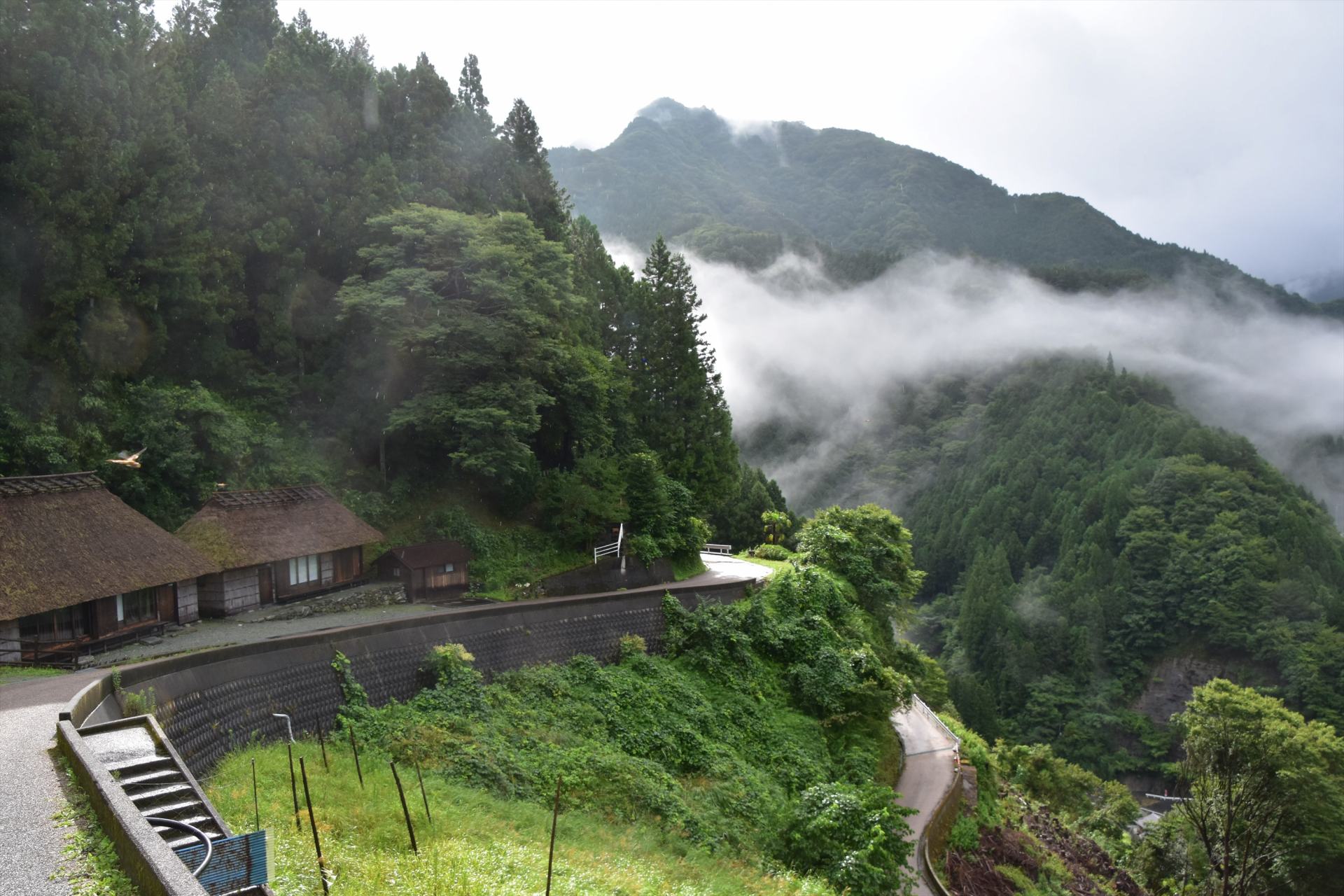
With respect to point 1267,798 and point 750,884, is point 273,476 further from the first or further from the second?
point 1267,798

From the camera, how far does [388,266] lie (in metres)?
23.3

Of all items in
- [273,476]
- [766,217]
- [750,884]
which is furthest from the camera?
[766,217]

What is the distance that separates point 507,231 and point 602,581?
9589 millimetres

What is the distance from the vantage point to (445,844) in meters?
8.71

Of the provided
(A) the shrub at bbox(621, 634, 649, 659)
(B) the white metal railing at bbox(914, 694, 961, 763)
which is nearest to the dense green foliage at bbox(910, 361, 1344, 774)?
(B) the white metal railing at bbox(914, 694, 961, 763)

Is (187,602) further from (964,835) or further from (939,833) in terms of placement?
(964,835)

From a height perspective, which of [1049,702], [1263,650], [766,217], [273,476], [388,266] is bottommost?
[1049,702]

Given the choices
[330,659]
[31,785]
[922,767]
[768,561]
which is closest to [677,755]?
[330,659]

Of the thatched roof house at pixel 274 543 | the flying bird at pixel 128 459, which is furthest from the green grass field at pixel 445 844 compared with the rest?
the flying bird at pixel 128 459

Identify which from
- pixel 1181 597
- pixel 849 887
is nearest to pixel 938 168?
pixel 1181 597

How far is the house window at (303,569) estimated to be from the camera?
19.7 metres

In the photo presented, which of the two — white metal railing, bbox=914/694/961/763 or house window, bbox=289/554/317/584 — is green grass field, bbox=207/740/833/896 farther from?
white metal railing, bbox=914/694/961/763

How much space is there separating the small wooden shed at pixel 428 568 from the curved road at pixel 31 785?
8696 millimetres

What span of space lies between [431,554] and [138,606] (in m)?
6.36
